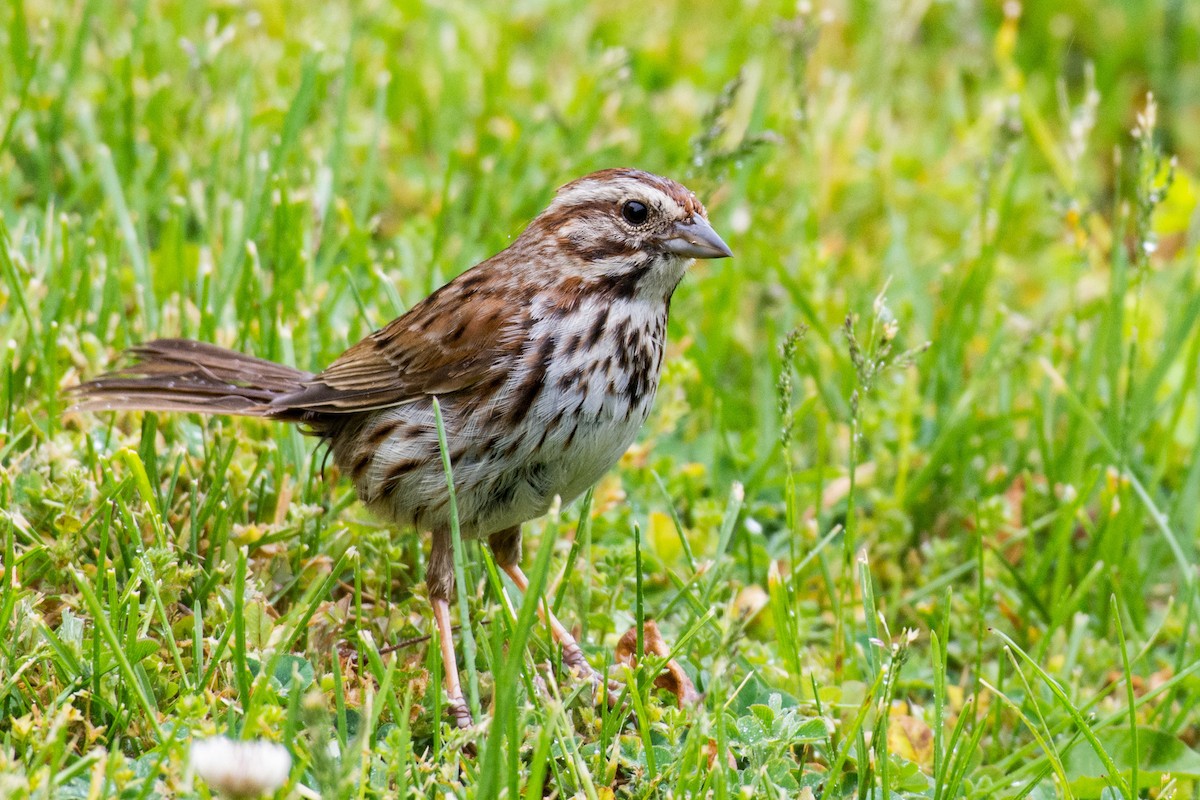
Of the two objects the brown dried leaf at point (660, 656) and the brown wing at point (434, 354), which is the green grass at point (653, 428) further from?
the brown wing at point (434, 354)

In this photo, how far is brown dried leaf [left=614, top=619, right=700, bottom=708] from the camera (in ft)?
11.4

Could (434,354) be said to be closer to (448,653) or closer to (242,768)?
(448,653)

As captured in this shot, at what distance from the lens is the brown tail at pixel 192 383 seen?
390 cm

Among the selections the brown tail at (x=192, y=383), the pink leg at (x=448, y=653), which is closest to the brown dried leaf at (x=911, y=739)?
the pink leg at (x=448, y=653)

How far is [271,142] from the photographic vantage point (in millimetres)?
5387

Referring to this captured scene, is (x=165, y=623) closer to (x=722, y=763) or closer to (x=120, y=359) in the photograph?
(x=722, y=763)

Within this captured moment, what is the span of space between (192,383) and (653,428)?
1468 millimetres

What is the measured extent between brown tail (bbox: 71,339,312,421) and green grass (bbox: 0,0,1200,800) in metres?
0.13

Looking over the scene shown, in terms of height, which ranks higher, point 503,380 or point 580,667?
point 503,380

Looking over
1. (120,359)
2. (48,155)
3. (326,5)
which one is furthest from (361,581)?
(326,5)

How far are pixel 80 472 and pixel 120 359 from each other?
2.90 ft

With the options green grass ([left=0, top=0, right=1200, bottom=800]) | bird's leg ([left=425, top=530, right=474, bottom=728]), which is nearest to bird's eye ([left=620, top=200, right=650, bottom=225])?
green grass ([left=0, top=0, right=1200, bottom=800])

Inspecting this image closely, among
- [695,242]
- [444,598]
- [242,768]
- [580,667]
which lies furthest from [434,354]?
[242,768]

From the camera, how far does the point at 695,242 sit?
373 cm
